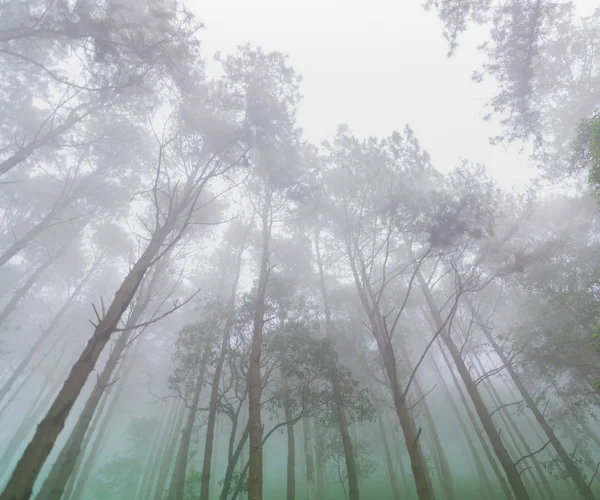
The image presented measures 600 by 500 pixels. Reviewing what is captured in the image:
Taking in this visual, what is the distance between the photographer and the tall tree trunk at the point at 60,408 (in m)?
2.30

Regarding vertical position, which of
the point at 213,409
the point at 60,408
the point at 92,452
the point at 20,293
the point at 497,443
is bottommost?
the point at 60,408

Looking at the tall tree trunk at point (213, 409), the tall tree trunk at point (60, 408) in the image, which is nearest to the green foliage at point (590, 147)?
the tall tree trunk at point (60, 408)

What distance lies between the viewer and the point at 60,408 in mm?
2732

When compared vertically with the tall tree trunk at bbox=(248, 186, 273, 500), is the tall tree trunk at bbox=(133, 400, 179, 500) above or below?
above

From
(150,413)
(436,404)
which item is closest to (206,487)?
(436,404)

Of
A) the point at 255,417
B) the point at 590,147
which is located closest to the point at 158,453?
the point at 255,417

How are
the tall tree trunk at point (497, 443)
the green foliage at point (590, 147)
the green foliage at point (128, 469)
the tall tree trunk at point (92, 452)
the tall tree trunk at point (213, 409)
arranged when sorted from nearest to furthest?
1. the tall tree trunk at point (497, 443)
2. the green foliage at point (590, 147)
3. the tall tree trunk at point (213, 409)
4. the tall tree trunk at point (92, 452)
5. the green foliage at point (128, 469)

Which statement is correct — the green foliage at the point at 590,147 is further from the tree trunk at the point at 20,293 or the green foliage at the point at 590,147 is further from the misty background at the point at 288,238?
the tree trunk at the point at 20,293

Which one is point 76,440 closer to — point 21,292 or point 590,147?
point 21,292

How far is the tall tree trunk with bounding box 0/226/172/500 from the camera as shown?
90.6 inches

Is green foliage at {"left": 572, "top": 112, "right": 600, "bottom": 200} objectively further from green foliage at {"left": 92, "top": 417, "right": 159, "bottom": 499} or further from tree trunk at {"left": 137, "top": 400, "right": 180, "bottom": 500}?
green foliage at {"left": 92, "top": 417, "right": 159, "bottom": 499}

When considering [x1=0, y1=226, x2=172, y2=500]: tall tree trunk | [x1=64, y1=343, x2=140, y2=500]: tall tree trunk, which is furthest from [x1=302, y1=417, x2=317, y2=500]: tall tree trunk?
[x1=0, y1=226, x2=172, y2=500]: tall tree trunk

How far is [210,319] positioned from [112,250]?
14.9m

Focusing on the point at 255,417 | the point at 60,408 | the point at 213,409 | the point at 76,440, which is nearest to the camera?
the point at 60,408
